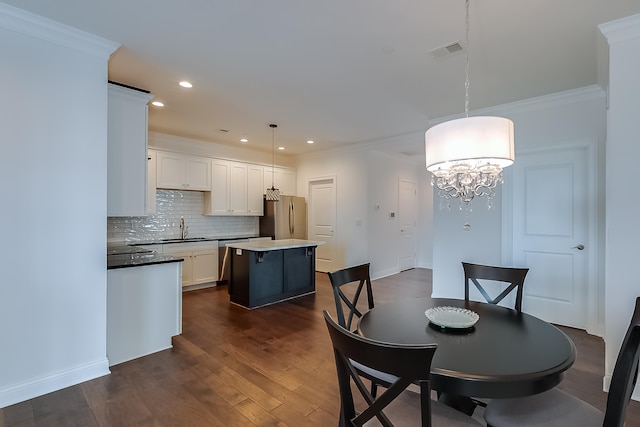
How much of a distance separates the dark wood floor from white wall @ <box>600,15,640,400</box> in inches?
26.5

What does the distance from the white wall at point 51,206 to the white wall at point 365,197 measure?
14.2 feet

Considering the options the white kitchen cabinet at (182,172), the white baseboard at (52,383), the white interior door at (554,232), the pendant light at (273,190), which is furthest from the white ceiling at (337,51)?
the white baseboard at (52,383)

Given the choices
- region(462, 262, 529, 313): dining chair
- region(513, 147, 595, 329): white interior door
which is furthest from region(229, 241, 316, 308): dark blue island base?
region(513, 147, 595, 329): white interior door

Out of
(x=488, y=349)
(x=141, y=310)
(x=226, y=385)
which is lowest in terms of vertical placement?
(x=226, y=385)

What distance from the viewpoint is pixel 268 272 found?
435 cm

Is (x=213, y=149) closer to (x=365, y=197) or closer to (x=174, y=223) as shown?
(x=174, y=223)

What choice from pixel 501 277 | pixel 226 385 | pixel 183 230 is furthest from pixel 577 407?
pixel 183 230

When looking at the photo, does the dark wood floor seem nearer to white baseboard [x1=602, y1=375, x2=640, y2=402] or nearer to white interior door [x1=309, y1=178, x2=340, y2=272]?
white baseboard [x1=602, y1=375, x2=640, y2=402]

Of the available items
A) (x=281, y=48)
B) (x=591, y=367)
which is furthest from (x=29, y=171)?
(x=591, y=367)

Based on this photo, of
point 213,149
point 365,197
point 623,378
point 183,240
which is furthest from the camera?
point 365,197

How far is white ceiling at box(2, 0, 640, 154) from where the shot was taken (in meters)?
2.05

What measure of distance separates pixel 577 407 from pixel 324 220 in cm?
540

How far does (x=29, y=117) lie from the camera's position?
2.16 metres

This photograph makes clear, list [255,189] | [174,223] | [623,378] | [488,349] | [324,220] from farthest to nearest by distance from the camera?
[324,220] < [255,189] < [174,223] < [488,349] < [623,378]
